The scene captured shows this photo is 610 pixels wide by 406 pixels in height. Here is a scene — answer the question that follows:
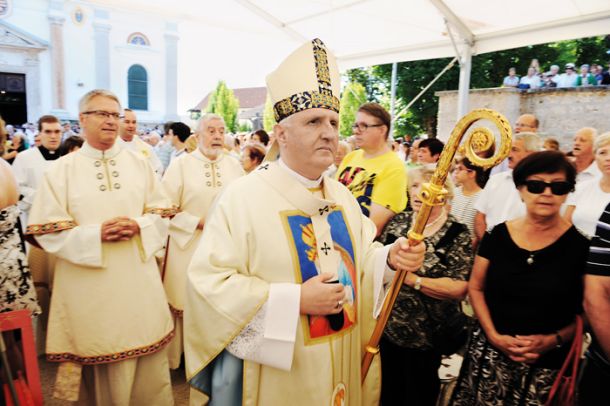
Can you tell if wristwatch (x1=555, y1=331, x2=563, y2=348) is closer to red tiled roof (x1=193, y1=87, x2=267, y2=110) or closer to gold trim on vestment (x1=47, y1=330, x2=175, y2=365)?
gold trim on vestment (x1=47, y1=330, x2=175, y2=365)

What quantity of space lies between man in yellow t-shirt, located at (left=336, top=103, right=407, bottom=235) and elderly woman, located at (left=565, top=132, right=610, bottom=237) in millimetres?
1295

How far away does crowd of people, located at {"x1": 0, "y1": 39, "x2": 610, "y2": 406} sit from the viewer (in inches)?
75.5

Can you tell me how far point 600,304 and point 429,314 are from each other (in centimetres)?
101

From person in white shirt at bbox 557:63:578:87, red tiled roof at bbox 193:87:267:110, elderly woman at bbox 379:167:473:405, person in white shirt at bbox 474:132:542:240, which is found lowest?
elderly woman at bbox 379:167:473:405

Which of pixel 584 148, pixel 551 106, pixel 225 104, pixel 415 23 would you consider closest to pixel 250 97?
pixel 225 104

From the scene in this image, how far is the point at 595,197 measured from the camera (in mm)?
3297

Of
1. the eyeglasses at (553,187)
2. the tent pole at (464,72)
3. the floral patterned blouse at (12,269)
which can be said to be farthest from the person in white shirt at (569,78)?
the floral patterned blouse at (12,269)

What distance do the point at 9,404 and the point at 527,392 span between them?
2470mm

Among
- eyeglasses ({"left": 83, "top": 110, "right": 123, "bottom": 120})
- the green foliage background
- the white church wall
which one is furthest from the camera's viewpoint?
the green foliage background

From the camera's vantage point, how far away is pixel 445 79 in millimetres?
25703

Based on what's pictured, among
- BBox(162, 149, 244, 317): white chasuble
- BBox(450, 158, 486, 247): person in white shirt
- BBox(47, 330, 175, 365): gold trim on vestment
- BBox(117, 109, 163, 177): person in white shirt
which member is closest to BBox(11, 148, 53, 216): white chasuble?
BBox(117, 109, 163, 177): person in white shirt

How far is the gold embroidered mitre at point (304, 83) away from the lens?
2039 mm

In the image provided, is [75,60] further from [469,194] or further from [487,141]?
[487,141]

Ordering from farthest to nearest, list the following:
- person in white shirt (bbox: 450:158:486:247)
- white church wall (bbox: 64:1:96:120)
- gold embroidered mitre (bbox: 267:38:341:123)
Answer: white church wall (bbox: 64:1:96:120) < person in white shirt (bbox: 450:158:486:247) < gold embroidered mitre (bbox: 267:38:341:123)
